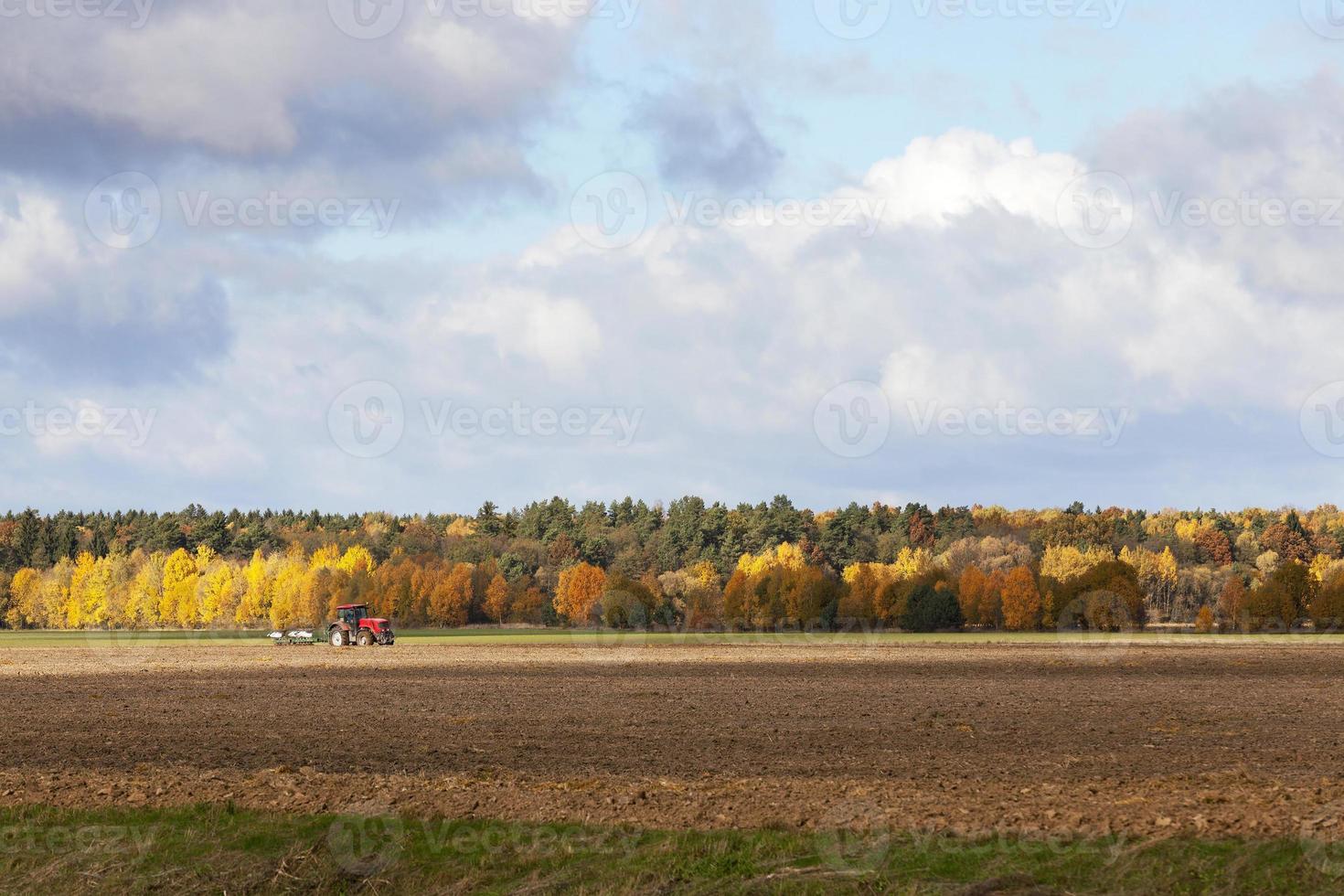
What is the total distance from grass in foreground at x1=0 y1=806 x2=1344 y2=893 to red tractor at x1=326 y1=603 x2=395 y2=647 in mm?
72337

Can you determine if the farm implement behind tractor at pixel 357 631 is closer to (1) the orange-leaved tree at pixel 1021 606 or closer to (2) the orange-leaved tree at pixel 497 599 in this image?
(1) the orange-leaved tree at pixel 1021 606

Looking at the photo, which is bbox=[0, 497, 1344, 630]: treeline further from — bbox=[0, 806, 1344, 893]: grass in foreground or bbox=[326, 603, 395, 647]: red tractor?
bbox=[0, 806, 1344, 893]: grass in foreground

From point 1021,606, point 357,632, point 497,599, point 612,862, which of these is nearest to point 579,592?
point 497,599

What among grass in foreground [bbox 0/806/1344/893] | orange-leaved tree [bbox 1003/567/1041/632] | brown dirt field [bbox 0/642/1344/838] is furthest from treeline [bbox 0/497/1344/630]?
grass in foreground [bbox 0/806/1344/893]

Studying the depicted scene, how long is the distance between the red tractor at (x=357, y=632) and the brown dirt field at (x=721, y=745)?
30.6 m

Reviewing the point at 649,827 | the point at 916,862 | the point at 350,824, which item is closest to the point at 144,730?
the point at 350,824

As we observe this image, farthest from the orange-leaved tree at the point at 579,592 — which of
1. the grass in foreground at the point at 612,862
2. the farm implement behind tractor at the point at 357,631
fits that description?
the grass in foreground at the point at 612,862

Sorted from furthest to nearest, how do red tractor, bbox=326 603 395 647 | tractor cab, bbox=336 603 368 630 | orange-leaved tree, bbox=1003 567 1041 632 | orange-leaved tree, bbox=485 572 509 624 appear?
orange-leaved tree, bbox=485 572 509 624 → orange-leaved tree, bbox=1003 567 1041 632 → tractor cab, bbox=336 603 368 630 → red tractor, bbox=326 603 395 647

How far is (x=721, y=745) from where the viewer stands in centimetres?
2662

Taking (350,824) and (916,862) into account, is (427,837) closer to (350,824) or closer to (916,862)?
(350,824)

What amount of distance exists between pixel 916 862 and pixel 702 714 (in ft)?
65.2

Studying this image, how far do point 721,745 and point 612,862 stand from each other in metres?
12.1

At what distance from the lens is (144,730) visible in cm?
3081

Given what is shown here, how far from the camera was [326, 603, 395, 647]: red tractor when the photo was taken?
8762 centimetres
